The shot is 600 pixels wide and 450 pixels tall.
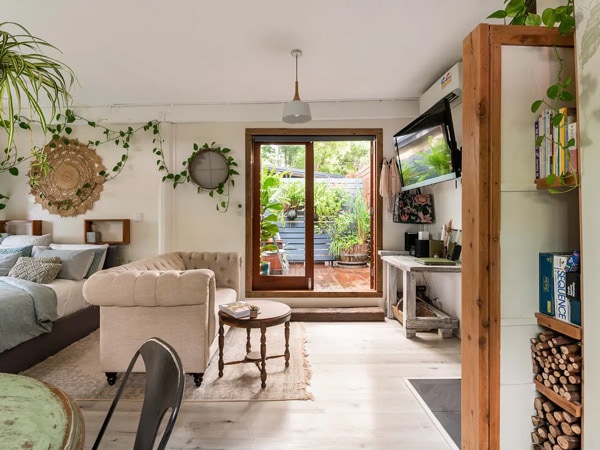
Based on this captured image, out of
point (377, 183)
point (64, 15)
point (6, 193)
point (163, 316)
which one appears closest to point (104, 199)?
point (6, 193)

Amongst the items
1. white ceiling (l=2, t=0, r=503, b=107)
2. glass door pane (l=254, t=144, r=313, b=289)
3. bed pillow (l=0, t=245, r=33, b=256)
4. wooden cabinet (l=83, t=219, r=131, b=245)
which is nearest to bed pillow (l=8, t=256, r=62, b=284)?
bed pillow (l=0, t=245, r=33, b=256)

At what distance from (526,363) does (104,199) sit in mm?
4783

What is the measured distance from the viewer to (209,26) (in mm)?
2643

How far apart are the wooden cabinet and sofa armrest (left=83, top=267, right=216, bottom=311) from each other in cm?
230

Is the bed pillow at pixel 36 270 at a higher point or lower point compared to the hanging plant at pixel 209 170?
lower

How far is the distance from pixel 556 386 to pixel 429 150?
2475mm

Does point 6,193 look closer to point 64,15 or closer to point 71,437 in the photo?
point 64,15

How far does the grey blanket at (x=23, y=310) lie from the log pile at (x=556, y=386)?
10.9ft

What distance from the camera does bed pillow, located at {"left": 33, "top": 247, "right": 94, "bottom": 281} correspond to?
3635mm

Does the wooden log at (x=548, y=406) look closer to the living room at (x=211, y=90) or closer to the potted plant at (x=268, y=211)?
the living room at (x=211, y=90)

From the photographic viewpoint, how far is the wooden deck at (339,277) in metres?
4.68

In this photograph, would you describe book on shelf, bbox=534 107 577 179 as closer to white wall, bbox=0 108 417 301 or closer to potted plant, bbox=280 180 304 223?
white wall, bbox=0 108 417 301

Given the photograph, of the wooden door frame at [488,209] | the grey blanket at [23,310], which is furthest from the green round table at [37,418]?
the grey blanket at [23,310]

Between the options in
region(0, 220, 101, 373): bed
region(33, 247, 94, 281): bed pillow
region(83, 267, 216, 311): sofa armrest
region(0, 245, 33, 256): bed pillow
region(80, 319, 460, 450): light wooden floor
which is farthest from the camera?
region(0, 245, 33, 256): bed pillow
